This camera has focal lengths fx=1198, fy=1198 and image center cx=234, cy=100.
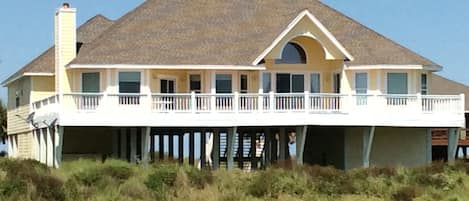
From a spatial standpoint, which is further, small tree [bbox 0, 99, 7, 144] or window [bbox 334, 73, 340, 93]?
small tree [bbox 0, 99, 7, 144]

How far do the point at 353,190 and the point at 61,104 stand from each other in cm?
1221

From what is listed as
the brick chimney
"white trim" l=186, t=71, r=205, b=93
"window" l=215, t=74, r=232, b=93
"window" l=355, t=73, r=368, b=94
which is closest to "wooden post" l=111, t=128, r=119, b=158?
the brick chimney

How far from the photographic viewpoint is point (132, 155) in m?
50.5

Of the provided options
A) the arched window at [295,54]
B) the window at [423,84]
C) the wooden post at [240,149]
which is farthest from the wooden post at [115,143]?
the window at [423,84]

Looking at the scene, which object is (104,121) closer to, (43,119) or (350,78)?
(43,119)

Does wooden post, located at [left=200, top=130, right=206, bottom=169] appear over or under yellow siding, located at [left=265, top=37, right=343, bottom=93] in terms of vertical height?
under

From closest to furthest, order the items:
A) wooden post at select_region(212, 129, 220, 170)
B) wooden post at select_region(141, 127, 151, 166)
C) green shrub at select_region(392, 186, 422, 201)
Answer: green shrub at select_region(392, 186, 422, 201)
wooden post at select_region(141, 127, 151, 166)
wooden post at select_region(212, 129, 220, 170)

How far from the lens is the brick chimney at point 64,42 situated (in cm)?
5094

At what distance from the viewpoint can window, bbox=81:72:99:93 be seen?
51156mm

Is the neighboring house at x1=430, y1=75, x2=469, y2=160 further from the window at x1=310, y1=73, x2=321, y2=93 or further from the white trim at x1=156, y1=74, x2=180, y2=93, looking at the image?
the white trim at x1=156, y1=74, x2=180, y2=93

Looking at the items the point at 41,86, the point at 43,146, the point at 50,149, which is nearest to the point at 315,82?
the point at 50,149

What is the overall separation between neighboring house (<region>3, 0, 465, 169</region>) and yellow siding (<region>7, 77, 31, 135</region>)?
1.07m

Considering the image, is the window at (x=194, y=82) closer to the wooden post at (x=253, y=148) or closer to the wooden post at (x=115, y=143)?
the wooden post at (x=115, y=143)

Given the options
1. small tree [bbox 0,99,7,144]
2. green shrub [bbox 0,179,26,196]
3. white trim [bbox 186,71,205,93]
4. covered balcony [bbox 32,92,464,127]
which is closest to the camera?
green shrub [bbox 0,179,26,196]
